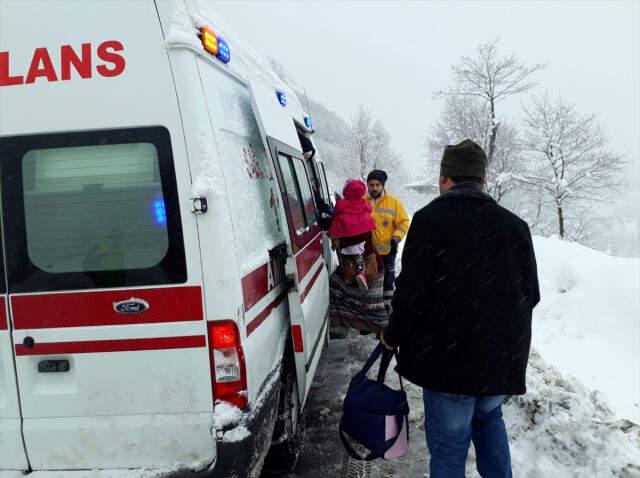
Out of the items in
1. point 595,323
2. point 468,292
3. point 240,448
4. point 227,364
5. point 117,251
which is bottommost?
point 595,323

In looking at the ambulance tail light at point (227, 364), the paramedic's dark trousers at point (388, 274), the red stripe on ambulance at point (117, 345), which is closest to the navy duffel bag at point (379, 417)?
the ambulance tail light at point (227, 364)

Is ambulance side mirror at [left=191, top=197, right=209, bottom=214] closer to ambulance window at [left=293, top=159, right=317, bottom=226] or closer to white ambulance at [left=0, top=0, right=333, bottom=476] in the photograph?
white ambulance at [left=0, top=0, right=333, bottom=476]

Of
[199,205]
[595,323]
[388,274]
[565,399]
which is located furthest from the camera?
[595,323]

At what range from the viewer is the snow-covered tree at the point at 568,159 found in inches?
1200

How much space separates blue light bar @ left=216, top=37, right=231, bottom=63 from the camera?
2539 mm

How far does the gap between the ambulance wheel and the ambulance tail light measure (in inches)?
32.7

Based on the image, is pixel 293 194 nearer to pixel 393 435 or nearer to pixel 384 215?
pixel 393 435

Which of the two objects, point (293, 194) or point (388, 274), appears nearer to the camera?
point (293, 194)

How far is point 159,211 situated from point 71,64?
0.80m

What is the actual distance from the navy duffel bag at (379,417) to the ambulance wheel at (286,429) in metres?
0.42

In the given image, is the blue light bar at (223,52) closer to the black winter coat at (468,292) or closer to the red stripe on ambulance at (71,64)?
the red stripe on ambulance at (71,64)

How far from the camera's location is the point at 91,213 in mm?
2305

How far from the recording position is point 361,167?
45938 millimetres

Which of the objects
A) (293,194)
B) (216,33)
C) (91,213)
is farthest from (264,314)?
(216,33)
